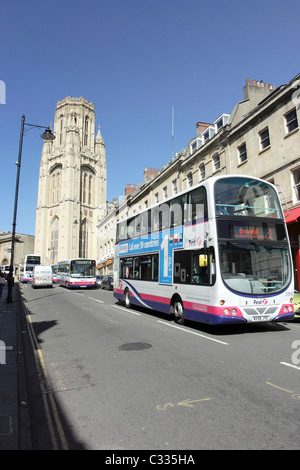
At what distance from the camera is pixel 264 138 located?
18625mm

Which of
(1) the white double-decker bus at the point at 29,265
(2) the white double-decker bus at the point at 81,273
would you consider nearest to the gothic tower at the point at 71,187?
(1) the white double-decker bus at the point at 29,265

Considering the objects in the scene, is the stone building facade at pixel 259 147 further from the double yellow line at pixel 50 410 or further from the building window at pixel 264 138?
the double yellow line at pixel 50 410

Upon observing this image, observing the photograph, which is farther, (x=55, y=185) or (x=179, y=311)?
(x=55, y=185)

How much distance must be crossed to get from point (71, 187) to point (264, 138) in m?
61.6

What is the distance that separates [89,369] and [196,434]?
9.45 ft

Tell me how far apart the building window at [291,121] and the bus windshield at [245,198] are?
937 cm

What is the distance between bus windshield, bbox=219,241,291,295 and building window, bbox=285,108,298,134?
10.9 m

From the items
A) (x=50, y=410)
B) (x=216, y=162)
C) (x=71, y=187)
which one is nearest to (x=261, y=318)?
(x=50, y=410)

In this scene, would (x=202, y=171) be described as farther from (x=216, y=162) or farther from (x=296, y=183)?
(x=296, y=183)

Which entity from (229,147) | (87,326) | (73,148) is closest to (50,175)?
(73,148)

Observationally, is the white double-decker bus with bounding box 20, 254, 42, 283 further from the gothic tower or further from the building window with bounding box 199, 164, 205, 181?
the building window with bounding box 199, 164, 205, 181

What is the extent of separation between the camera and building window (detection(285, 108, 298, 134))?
641 inches

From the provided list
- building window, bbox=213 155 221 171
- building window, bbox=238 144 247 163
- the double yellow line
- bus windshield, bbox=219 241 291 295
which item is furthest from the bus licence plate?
building window, bbox=213 155 221 171
